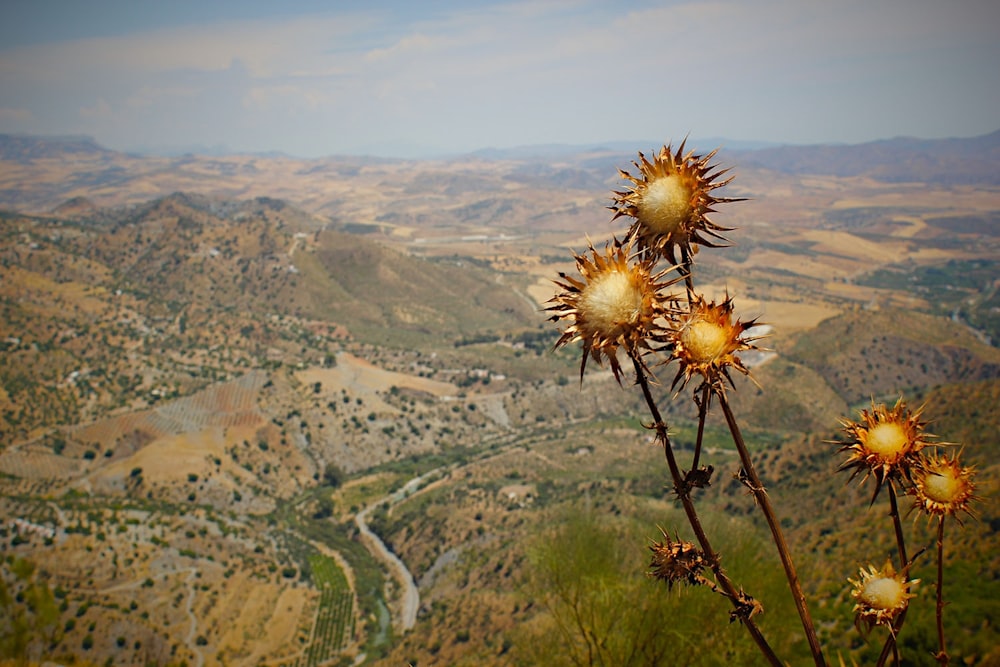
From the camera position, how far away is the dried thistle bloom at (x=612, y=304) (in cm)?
310

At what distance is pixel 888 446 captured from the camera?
385 cm

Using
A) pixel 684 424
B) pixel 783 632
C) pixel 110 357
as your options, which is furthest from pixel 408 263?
pixel 783 632

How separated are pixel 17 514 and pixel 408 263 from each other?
431ft

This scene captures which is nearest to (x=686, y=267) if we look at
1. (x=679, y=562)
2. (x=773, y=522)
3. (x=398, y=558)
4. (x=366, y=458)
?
(x=773, y=522)

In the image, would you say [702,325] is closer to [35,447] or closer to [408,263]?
[35,447]

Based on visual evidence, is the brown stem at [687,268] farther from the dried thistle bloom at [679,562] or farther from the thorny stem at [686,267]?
the dried thistle bloom at [679,562]

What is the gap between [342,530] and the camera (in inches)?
3187

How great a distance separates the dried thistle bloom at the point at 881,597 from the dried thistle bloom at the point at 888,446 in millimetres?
641

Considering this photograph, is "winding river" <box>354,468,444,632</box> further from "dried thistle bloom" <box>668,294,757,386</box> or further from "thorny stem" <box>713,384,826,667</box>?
"dried thistle bloom" <box>668,294,757,386</box>

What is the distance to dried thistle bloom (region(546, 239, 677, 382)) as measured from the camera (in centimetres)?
310

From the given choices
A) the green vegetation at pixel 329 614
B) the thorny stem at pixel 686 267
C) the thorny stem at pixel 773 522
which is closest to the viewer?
the thorny stem at pixel 773 522

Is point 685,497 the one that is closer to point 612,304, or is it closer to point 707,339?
point 707,339

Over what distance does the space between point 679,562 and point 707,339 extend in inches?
49.9

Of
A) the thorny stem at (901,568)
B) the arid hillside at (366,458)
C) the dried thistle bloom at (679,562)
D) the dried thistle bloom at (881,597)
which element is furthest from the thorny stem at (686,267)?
the dried thistle bloom at (881,597)
